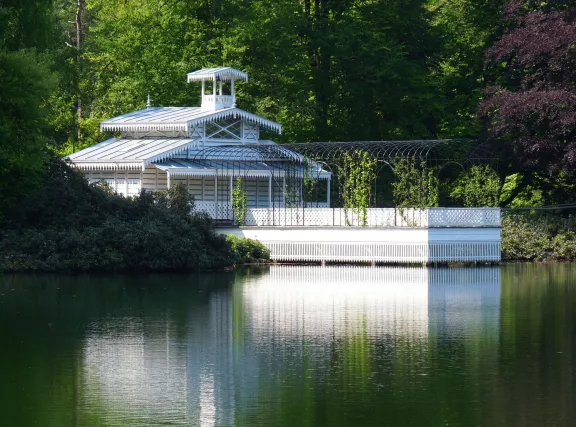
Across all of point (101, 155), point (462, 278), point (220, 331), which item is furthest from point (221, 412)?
point (101, 155)

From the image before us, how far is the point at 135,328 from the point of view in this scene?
19.8 m

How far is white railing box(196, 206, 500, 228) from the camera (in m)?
36.2

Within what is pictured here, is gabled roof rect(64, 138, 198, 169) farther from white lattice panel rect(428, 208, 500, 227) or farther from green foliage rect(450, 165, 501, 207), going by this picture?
white lattice panel rect(428, 208, 500, 227)

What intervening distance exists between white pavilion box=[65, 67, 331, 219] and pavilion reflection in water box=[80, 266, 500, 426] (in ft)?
43.5

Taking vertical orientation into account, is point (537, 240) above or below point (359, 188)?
below

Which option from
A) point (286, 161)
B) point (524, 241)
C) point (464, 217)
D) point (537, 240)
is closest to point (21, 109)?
point (464, 217)

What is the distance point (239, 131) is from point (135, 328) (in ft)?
88.9

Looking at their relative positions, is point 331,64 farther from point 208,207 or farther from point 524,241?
point 524,241

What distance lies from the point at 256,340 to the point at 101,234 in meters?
15.8

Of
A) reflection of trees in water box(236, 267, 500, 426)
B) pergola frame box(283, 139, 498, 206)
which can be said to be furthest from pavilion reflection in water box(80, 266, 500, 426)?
pergola frame box(283, 139, 498, 206)

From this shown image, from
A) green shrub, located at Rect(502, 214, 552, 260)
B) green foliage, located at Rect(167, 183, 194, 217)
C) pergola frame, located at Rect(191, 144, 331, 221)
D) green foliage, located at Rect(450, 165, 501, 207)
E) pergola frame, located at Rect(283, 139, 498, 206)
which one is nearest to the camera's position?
green foliage, located at Rect(167, 183, 194, 217)

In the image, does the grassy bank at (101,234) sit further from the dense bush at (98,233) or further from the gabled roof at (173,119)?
the gabled roof at (173,119)

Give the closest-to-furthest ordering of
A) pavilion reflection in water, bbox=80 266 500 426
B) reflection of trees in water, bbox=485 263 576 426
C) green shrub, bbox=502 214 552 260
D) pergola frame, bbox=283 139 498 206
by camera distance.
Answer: reflection of trees in water, bbox=485 263 576 426 → pavilion reflection in water, bbox=80 266 500 426 → pergola frame, bbox=283 139 498 206 → green shrub, bbox=502 214 552 260

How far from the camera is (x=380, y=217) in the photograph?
37344mm
